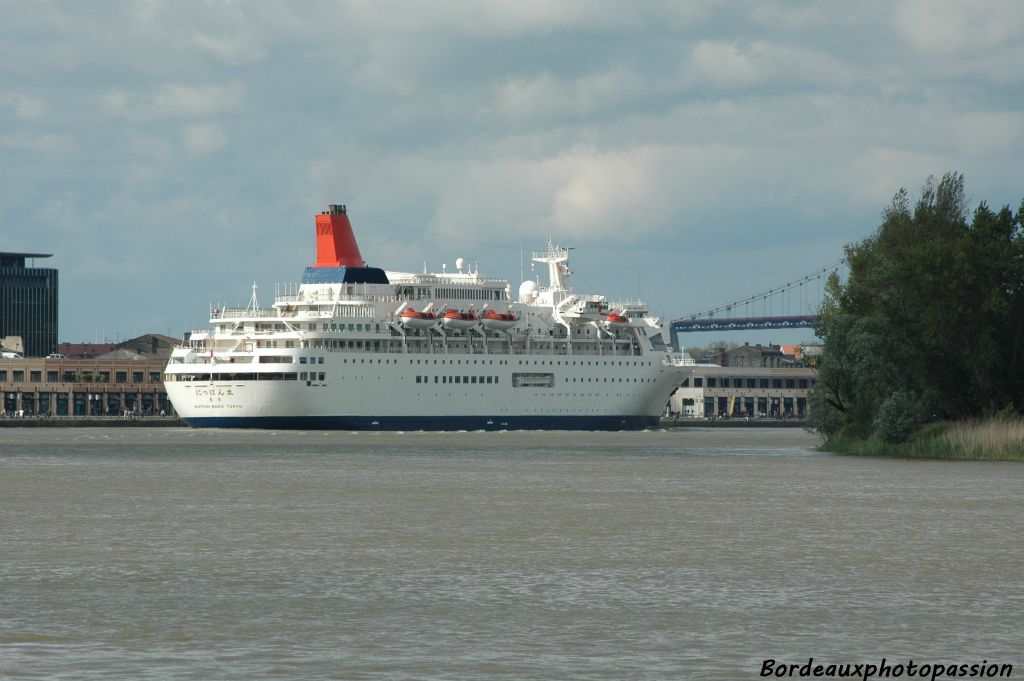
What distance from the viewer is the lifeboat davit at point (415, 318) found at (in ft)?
360

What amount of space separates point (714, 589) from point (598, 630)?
440 cm

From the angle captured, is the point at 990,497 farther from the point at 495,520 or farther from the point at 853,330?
the point at 853,330

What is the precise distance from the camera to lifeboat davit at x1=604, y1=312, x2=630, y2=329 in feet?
392

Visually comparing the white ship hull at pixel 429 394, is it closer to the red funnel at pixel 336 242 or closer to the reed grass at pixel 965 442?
the red funnel at pixel 336 242

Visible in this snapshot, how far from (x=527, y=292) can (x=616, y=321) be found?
341 inches

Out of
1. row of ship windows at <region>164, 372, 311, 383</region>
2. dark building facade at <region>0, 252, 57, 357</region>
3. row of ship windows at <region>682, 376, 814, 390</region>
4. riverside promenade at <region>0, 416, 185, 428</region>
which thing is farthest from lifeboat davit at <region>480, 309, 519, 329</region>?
dark building facade at <region>0, 252, 57, 357</region>

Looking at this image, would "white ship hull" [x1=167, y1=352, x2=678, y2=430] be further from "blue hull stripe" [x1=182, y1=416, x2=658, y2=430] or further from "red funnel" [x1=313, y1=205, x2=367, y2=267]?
"red funnel" [x1=313, y1=205, x2=367, y2=267]

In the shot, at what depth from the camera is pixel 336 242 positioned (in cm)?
11862

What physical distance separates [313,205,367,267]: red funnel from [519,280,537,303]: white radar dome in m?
12.8

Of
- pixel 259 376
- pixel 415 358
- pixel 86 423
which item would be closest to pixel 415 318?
pixel 415 358

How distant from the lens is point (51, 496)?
4334cm

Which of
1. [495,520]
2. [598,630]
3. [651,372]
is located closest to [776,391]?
[651,372]

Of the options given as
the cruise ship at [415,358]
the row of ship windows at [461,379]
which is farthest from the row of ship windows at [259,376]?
the row of ship windows at [461,379]

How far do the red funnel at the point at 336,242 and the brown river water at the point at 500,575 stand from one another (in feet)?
218
